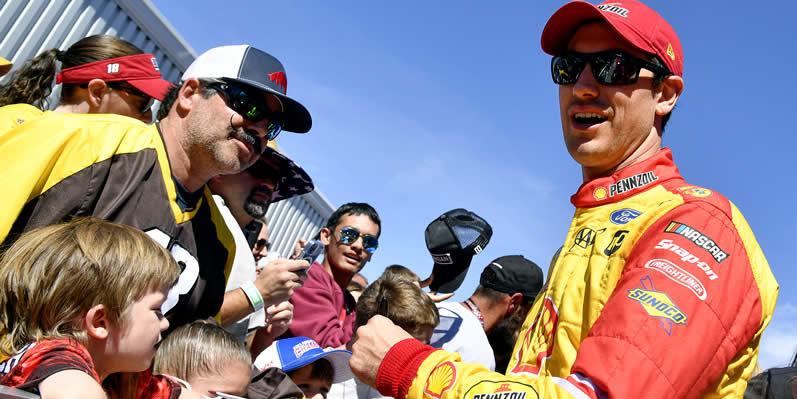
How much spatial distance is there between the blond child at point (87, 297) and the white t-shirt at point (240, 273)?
5.31 feet

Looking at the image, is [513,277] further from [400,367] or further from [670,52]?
[400,367]

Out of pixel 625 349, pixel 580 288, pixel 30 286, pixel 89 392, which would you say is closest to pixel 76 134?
pixel 30 286

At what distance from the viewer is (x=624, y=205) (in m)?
1.81

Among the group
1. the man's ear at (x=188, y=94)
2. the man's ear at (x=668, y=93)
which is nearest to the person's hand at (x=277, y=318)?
the man's ear at (x=188, y=94)

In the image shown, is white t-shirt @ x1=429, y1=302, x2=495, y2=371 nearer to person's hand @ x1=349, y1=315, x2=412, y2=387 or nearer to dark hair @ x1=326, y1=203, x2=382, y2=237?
dark hair @ x1=326, y1=203, x2=382, y2=237

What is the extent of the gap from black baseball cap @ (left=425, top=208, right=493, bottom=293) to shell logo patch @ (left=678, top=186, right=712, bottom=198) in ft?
9.60

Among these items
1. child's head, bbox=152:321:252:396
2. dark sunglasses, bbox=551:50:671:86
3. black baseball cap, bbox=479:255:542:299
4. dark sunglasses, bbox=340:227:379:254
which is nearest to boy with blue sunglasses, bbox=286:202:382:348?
dark sunglasses, bbox=340:227:379:254

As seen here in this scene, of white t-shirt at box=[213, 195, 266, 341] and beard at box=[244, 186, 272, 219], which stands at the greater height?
beard at box=[244, 186, 272, 219]

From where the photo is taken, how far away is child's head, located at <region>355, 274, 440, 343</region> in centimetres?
376

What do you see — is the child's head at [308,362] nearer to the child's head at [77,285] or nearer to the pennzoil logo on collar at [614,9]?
the child's head at [77,285]

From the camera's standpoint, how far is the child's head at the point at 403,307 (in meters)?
3.76

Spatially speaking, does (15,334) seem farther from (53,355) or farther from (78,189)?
(78,189)

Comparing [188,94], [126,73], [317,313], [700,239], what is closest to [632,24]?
[700,239]

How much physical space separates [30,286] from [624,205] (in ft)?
5.82
